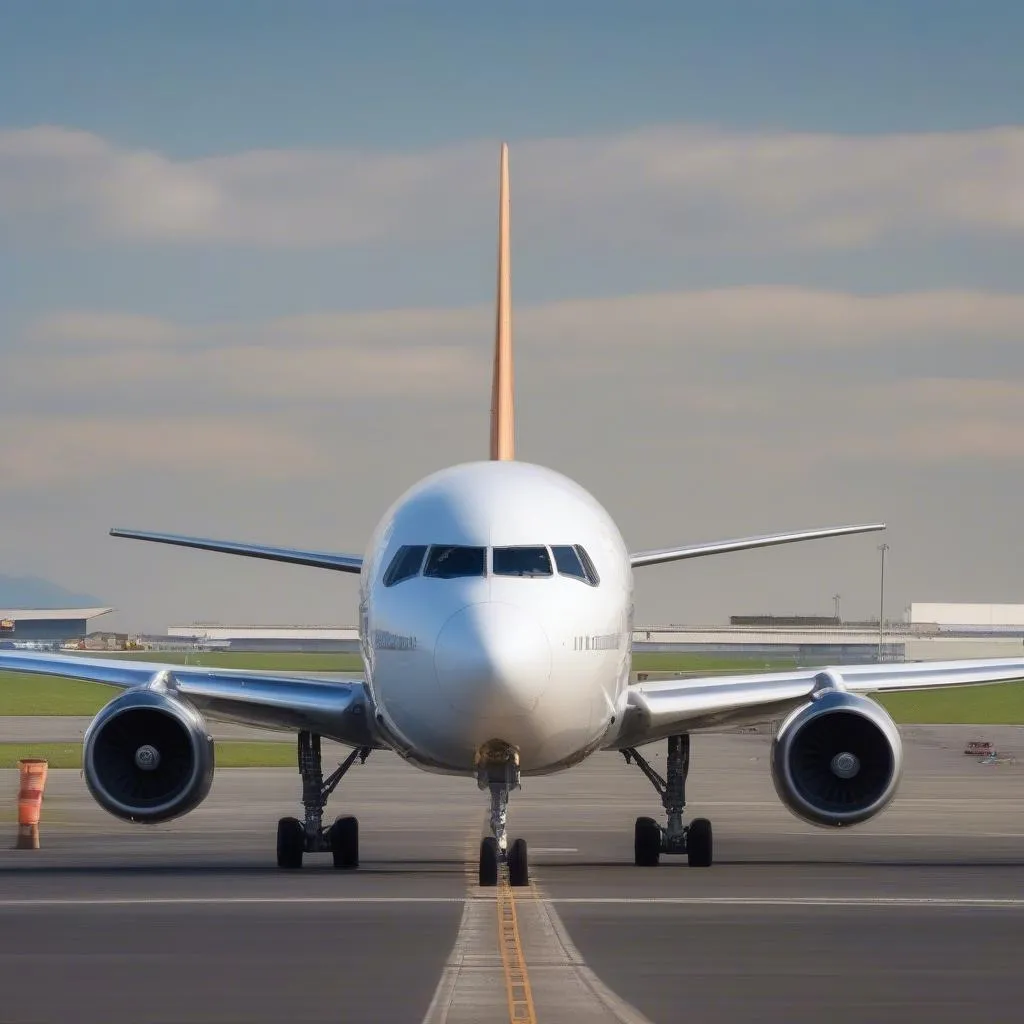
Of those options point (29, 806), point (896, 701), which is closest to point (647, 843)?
point (29, 806)

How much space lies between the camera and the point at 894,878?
24391 mm

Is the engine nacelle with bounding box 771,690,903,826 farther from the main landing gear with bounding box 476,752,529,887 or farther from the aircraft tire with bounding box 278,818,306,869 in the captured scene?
the aircraft tire with bounding box 278,818,306,869

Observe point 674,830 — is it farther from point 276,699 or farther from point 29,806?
point 29,806

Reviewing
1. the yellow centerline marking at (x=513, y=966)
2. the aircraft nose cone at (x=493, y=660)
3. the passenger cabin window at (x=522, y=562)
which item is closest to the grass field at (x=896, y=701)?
the passenger cabin window at (x=522, y=562)

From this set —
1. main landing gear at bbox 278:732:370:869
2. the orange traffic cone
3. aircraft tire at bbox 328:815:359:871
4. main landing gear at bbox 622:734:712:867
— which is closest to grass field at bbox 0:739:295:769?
the orange traffic cone

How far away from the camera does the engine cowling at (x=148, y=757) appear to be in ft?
82.4

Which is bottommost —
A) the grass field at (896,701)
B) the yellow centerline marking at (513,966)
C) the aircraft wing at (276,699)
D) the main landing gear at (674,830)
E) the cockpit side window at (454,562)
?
the yellow centerline marking at (513,966)

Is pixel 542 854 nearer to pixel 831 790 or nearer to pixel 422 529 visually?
pixel 831 790

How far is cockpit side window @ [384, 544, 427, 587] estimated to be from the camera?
22.7 m

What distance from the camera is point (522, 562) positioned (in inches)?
883

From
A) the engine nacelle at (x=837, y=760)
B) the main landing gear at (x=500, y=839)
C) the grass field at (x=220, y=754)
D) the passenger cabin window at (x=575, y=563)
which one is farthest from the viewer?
the grass field at (x=220, y=754)

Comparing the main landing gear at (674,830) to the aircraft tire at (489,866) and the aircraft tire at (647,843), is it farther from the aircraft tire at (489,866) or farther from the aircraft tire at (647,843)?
the aircraft tire at (489,866)

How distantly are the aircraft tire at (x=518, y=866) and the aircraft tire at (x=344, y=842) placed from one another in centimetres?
400

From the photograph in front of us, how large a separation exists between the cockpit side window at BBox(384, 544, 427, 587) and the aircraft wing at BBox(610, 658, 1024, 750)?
3.74m
